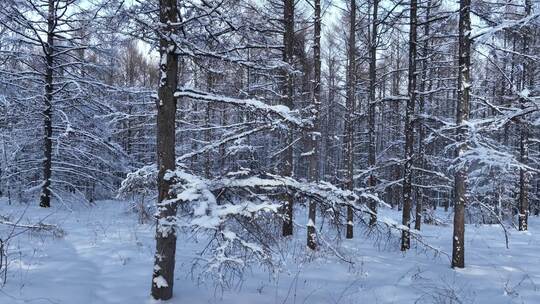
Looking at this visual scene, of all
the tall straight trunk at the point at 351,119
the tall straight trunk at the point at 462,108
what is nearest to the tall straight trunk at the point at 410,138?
the tall straight trunk at the point at 351,119

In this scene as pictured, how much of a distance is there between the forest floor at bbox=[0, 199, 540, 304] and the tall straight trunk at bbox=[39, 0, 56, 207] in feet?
11.7

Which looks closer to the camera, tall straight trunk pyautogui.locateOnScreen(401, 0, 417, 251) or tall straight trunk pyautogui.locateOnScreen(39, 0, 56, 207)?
tall straight trunk pyautogui.locateOnScreen(401, 0, 417, 251)

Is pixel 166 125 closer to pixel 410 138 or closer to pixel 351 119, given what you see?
Answer: pixel 410 138

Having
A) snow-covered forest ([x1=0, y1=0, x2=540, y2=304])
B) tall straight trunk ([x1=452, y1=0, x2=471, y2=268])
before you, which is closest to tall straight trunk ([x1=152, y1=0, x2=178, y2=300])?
snow-covered forest ([x1=0, y1=0, x2=540, y2=304])

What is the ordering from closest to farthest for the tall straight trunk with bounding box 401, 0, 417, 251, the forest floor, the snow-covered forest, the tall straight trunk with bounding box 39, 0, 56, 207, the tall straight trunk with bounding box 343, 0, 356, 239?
the snow-covered forest
the forest floor
the tall straight trunk with bounding box 401, 0, 417, 251
the tall straight trunk with bounding box 343, 0, 356, 239
the tall straight trunk with bounding box 39, 0, 56, 207

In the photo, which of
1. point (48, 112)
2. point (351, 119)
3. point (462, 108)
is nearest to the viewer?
point (462, 108)

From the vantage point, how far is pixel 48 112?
15641mm

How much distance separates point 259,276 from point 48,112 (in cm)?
1124

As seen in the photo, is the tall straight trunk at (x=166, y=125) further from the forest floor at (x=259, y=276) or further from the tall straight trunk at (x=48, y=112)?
the tall straight trunk at (x=48, y=112)

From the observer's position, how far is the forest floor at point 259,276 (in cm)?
653

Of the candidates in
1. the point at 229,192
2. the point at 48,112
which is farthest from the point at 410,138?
the point at 48,112

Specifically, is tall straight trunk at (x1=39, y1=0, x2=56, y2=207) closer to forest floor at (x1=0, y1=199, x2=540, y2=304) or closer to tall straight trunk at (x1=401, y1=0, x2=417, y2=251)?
forest floor at (x1=0, y1=199, x2=540, y2=304)

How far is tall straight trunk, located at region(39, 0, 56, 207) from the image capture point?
15375 millimetres

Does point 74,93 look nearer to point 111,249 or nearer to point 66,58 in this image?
point 66,58
